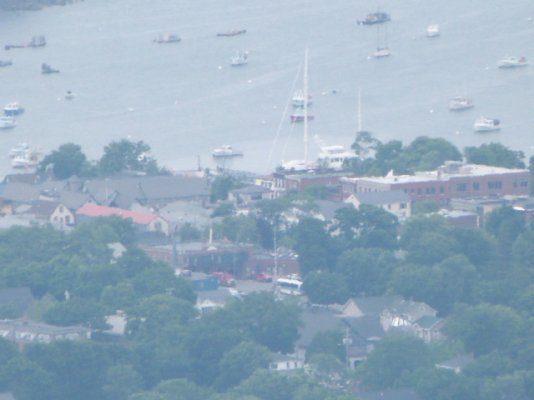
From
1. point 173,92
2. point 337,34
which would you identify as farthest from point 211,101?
point 337,34

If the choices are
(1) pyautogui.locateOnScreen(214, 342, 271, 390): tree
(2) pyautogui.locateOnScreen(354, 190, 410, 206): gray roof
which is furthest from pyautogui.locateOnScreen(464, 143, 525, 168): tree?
(1) pyautogui.locateOnScreen(214, 342, 271, 390): tree

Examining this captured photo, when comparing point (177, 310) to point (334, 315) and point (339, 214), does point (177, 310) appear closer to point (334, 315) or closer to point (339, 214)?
point (334, 315)

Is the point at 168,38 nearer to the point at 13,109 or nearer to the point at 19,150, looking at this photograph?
the point at 13,109

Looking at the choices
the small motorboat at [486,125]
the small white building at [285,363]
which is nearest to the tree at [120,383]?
the small white building at [285,363]

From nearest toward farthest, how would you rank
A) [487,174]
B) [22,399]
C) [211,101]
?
[22,399]
[487,174]
[211,101]

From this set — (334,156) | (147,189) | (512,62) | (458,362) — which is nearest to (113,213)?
(147,189)

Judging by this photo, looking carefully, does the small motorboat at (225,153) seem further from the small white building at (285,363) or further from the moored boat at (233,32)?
the moored boat at (233,32)
